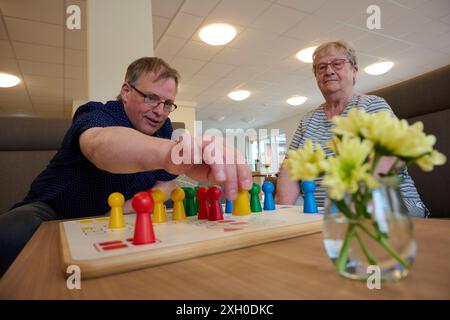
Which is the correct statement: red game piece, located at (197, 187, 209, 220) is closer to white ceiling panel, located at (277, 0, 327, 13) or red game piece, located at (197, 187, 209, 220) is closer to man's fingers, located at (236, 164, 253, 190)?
man's fingers, located at (236, 164, 253, 190)

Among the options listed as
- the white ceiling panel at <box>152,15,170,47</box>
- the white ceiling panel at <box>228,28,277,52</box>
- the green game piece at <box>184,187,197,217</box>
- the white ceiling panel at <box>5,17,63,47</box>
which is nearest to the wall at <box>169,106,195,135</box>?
the white ceiling panel at <box>228,28,277,52</box>

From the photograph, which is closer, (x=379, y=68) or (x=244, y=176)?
(x=244, y=176)

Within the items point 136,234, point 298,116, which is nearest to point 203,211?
point 136,234

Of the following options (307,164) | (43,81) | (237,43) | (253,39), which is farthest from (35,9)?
(307,164)

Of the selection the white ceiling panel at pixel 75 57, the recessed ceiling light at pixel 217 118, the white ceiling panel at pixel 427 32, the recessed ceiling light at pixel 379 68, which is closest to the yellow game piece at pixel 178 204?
the white ceiling panel at pixel 75 57

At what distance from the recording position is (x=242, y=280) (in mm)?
292

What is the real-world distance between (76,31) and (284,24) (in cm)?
204

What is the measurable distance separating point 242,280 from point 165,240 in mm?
160

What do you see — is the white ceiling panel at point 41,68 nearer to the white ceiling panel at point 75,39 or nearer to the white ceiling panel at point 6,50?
the white ceiling panel at point 6,50

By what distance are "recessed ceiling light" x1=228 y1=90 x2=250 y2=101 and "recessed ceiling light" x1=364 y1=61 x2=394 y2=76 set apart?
6.43ft

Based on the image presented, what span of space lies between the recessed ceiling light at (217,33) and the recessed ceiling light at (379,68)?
246cm

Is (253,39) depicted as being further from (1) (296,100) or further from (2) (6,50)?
(1) (296,100)

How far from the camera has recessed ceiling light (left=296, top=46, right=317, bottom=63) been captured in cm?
367
